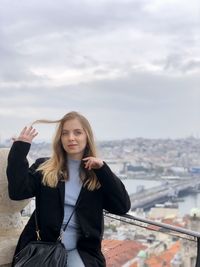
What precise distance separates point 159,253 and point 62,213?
1.52 m

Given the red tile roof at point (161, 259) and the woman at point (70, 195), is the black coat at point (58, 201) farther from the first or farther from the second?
Result: the red tile roof at point (161, 259)

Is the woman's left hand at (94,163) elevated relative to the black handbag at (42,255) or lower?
elevated

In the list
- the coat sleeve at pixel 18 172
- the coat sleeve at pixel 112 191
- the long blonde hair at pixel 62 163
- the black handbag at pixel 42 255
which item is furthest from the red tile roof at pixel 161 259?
the coat sleeve at pixel 18 172

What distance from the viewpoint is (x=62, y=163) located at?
316cm

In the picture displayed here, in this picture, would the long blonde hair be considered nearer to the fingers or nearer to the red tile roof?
the fingers

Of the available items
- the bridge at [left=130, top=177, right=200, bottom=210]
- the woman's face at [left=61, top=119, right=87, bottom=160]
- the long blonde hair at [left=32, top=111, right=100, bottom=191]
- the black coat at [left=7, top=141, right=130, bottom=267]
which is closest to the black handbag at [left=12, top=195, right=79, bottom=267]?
the black coat at [left=7, top=141, right=130, bottom=267]

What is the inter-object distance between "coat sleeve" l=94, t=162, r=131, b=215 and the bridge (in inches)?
800

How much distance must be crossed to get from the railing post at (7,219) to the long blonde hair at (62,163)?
0.24 meters

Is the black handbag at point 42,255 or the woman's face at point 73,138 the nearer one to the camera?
the black handbag at point 42,255

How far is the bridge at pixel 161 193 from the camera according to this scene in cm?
2645

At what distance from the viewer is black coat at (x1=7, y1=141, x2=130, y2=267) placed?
2.89 m

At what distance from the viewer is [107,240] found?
3.47 metres

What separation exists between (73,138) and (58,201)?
0.45 meters

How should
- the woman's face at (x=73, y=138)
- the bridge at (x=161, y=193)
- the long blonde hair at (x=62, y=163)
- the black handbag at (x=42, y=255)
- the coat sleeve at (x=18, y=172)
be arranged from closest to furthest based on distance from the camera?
the black handbag at (x=42, y=255) < the coat sleeve at (x=18, y=172) < the long blonde hair at (x=62, y=163) < the woman's face at (x=73, y=138) < the bridge at (x=161, y=193)
